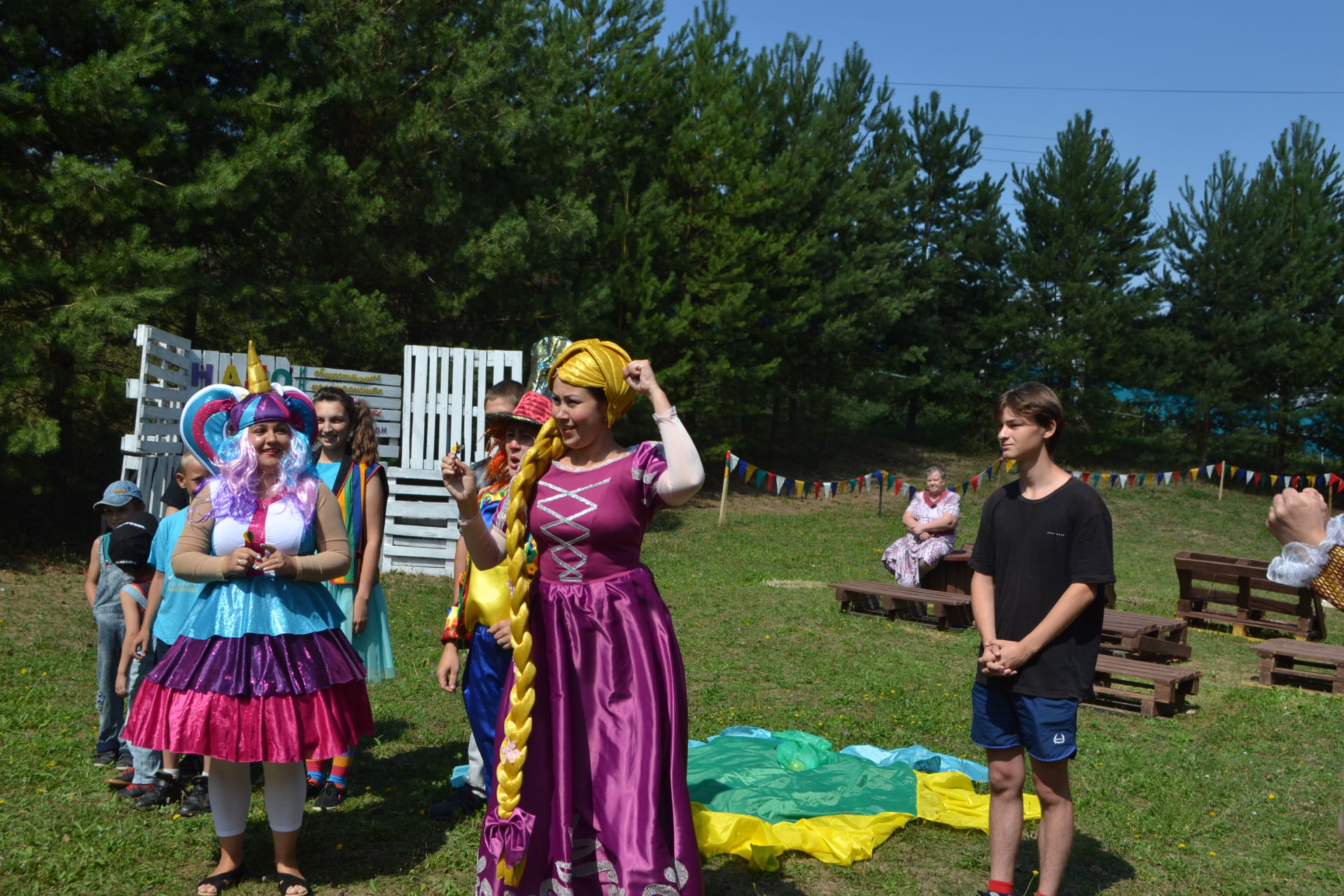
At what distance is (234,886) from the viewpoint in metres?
3.88

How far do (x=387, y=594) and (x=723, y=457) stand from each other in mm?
13506

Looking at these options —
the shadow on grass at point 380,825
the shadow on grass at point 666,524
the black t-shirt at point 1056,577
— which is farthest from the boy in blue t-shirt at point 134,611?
the shadow on grass at point 666,524

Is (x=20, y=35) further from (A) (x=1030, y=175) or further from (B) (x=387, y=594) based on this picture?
(A) (x=1030, y=175)

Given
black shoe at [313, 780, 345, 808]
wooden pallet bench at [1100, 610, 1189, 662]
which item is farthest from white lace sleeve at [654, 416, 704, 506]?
wooden pallet bench at [1100, 610, 1189, 662]

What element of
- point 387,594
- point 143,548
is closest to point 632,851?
point 143,548

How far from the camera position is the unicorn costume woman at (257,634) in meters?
3.60

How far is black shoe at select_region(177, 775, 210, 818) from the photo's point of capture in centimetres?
463

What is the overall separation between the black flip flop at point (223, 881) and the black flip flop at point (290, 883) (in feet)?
0.56

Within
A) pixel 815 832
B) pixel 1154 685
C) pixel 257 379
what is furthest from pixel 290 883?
pixel 1154 685

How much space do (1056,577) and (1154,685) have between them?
465 cm

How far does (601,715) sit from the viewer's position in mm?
3227

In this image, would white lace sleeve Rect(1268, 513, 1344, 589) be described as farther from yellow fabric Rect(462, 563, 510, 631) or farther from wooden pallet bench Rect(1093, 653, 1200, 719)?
wooden pallet bench Rect(1093, 653, 1200, 719)

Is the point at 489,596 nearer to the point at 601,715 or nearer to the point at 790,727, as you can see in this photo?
the point at 601,715

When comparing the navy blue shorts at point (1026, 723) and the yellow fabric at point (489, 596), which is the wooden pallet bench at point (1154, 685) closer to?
the navy blue shorts at point (1026, 723)
